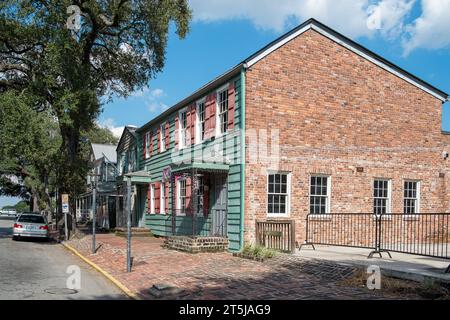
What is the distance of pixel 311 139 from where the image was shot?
1673cm

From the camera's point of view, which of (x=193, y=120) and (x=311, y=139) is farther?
(x=193, y=120)

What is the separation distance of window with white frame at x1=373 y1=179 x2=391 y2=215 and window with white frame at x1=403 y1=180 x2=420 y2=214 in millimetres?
810

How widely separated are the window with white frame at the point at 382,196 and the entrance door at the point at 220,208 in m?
5.68

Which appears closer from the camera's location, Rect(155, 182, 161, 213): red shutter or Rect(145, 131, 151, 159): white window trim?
Rect(155, 182, 161, 213): red shutter

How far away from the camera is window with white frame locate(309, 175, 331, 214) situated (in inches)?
658

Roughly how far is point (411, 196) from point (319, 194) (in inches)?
174

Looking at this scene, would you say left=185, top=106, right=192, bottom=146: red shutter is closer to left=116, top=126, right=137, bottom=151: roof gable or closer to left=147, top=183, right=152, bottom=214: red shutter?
left=147, top=183, right=152, bottom=214: red shutter

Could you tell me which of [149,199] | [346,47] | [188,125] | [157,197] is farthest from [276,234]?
[149,199]

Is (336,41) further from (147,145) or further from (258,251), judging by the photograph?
(147,145)

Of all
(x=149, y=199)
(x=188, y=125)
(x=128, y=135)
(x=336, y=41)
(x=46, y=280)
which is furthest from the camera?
(x=128, y=135)

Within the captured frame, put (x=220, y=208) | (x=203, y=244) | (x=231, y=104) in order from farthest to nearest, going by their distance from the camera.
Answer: (x=220, y=208) → (x=231, y=104) → (x=203, y=244)

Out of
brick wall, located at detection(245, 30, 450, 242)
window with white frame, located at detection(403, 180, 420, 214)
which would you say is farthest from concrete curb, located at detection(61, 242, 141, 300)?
window with white frame, located at detection(403, 180, 420, 214)

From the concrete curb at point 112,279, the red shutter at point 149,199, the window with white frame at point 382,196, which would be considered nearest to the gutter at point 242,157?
the concrete curb at point 112,279

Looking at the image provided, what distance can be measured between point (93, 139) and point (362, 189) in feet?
194
